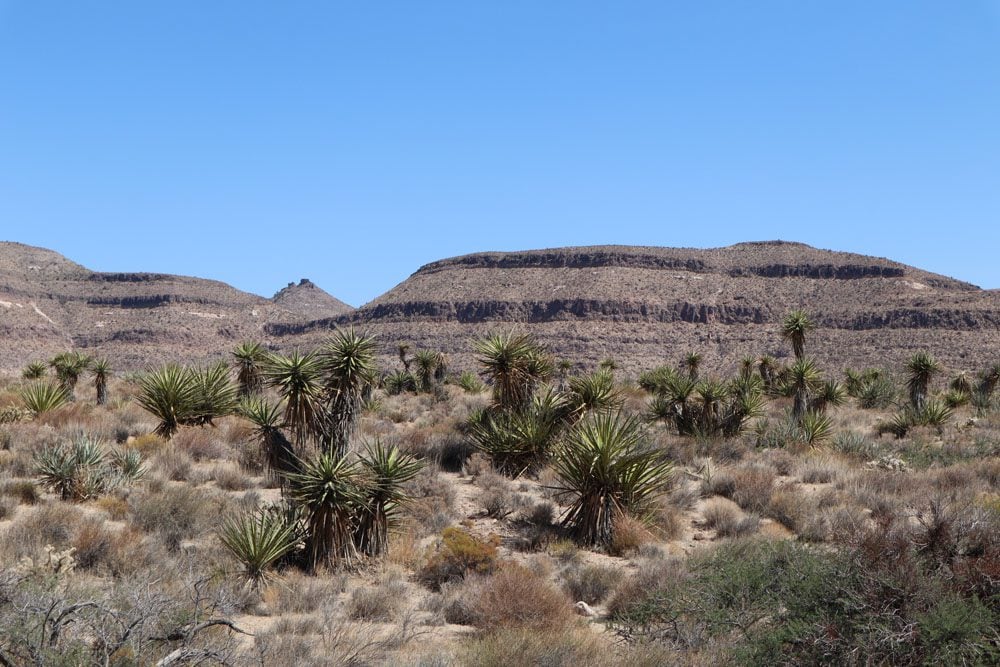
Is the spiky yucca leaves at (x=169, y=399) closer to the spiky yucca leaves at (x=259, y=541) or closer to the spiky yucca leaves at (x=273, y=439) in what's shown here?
the spiky yucca leaves at (x=273, y=439)

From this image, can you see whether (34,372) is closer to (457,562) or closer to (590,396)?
(590,396)

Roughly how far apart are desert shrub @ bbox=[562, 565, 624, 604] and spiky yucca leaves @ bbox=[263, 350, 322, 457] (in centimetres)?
518

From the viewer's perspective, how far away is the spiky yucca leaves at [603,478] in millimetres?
11750

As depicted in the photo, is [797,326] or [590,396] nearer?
[590,396]

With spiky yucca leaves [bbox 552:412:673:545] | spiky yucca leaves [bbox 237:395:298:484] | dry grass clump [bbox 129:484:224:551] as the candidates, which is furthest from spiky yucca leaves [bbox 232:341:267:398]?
spiky yucca leaves [bbox 552:412:673:545]

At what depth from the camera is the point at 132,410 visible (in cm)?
2033

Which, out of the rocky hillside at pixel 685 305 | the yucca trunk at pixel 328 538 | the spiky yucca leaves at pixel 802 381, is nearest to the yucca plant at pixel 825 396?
the spiky yucca leaves at pixel 802 381

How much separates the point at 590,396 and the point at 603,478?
4942 mm

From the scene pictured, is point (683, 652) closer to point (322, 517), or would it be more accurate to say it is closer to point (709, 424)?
point (322, 517)

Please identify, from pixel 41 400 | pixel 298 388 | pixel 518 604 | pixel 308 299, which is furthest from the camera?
pixel 308 299

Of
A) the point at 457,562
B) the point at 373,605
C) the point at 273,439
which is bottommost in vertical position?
the point at 373,605

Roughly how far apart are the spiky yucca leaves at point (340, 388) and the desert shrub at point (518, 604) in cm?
479

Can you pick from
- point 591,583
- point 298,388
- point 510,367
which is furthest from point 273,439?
point 591,583

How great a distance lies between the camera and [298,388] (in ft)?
41.2
